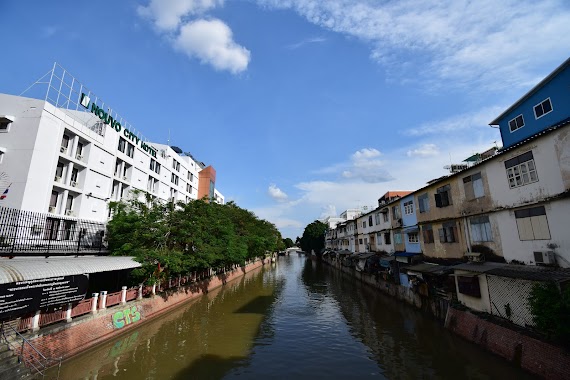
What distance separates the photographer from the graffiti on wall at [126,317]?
17.1m

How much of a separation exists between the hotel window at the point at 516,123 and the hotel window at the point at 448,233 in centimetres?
809

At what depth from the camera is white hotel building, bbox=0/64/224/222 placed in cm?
2228

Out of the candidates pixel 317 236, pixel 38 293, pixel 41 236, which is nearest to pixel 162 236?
pixel 41 236

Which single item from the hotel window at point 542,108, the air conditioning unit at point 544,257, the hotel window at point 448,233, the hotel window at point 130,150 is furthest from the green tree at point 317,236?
the air conditioning unit at point 544,257

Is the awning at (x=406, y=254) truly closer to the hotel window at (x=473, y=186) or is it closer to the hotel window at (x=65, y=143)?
the hotel window at (x=473, y=186)

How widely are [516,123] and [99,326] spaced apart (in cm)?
3005

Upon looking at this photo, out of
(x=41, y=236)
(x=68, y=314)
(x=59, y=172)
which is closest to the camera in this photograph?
(x=68, y=314)

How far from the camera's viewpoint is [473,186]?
17.9m

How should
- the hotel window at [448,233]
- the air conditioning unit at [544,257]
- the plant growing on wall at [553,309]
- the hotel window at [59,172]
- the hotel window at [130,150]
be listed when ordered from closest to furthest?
1. the plant growing on wall at [553,309]
2. the air conditioning unit at [544,257]
3. the hotel window at [448,233]
4. the hotel window at [59,172]
5. the hotel window at [130,150]

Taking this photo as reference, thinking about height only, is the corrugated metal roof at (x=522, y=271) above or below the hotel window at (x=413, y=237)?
below

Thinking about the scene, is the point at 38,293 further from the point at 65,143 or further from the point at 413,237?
the point at 413,237

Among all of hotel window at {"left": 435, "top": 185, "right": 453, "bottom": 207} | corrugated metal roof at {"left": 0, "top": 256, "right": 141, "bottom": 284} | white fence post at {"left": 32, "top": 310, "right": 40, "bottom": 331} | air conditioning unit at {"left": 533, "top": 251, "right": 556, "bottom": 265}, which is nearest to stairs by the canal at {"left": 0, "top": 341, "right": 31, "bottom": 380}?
white fence post at {"left": 32, "top": 310, "right": 40, "bottom": 331}

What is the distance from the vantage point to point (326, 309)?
25250 mm

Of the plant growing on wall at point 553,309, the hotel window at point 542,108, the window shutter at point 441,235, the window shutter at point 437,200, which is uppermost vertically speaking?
the hotel window at point 542,108
